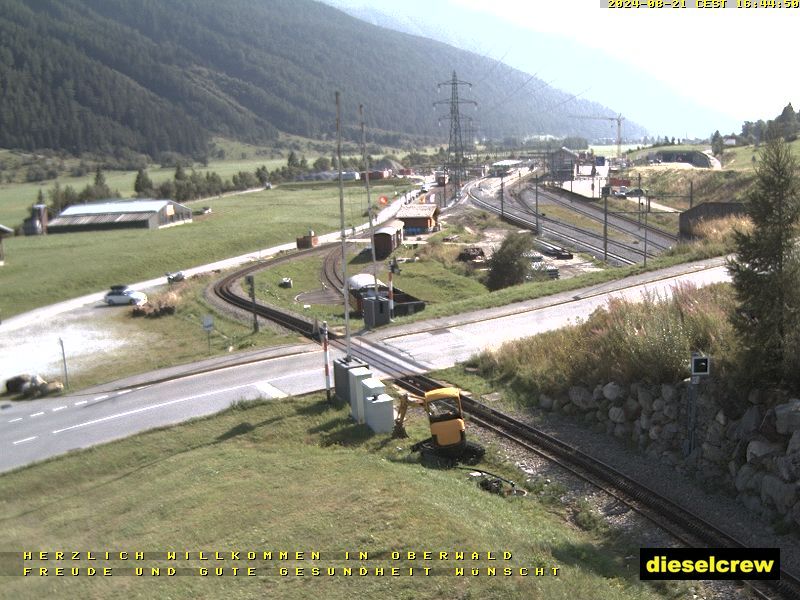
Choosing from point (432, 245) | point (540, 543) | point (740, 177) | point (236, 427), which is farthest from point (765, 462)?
point (740, 177)

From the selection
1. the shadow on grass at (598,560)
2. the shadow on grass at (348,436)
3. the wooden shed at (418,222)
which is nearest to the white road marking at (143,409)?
the shadow on grass at (348,436)

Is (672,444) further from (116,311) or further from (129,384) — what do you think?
(116,311)

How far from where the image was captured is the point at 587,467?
1557cm

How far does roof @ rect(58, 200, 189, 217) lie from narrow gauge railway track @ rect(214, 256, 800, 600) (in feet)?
224

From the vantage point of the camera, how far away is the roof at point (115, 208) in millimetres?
88125

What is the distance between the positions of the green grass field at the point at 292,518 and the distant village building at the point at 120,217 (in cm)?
7130

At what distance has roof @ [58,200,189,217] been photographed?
88125mm

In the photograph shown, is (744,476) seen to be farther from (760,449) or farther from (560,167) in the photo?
(560,167)

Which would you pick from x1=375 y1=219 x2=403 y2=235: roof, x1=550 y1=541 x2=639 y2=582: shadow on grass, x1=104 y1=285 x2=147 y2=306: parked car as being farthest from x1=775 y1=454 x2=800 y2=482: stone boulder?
x1=375 y1=219 x2=403 y2=235: roof

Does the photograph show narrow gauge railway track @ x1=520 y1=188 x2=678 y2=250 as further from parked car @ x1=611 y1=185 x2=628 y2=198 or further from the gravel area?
the gravel area


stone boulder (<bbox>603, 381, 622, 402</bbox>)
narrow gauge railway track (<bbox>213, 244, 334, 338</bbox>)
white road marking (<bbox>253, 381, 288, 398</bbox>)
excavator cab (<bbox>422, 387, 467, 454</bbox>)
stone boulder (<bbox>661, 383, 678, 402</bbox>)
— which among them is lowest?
narrow gauge railway track (<bbox>213, 244, 334, 338</bbox>)

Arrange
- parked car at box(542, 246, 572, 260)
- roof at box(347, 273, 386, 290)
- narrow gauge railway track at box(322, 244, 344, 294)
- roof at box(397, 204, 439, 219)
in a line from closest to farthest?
roof at box(347, 273, 386, 290) → narrow gauge railway track at box(322, 244, 344, 294) → parked car at box(542, 246, 572, 260) → roof at box(397, 204, 439, 219)

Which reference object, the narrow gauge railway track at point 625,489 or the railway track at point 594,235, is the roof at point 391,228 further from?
the narrow gauge railway track at point 625,489

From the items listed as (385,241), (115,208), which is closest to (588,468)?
(385,241)
